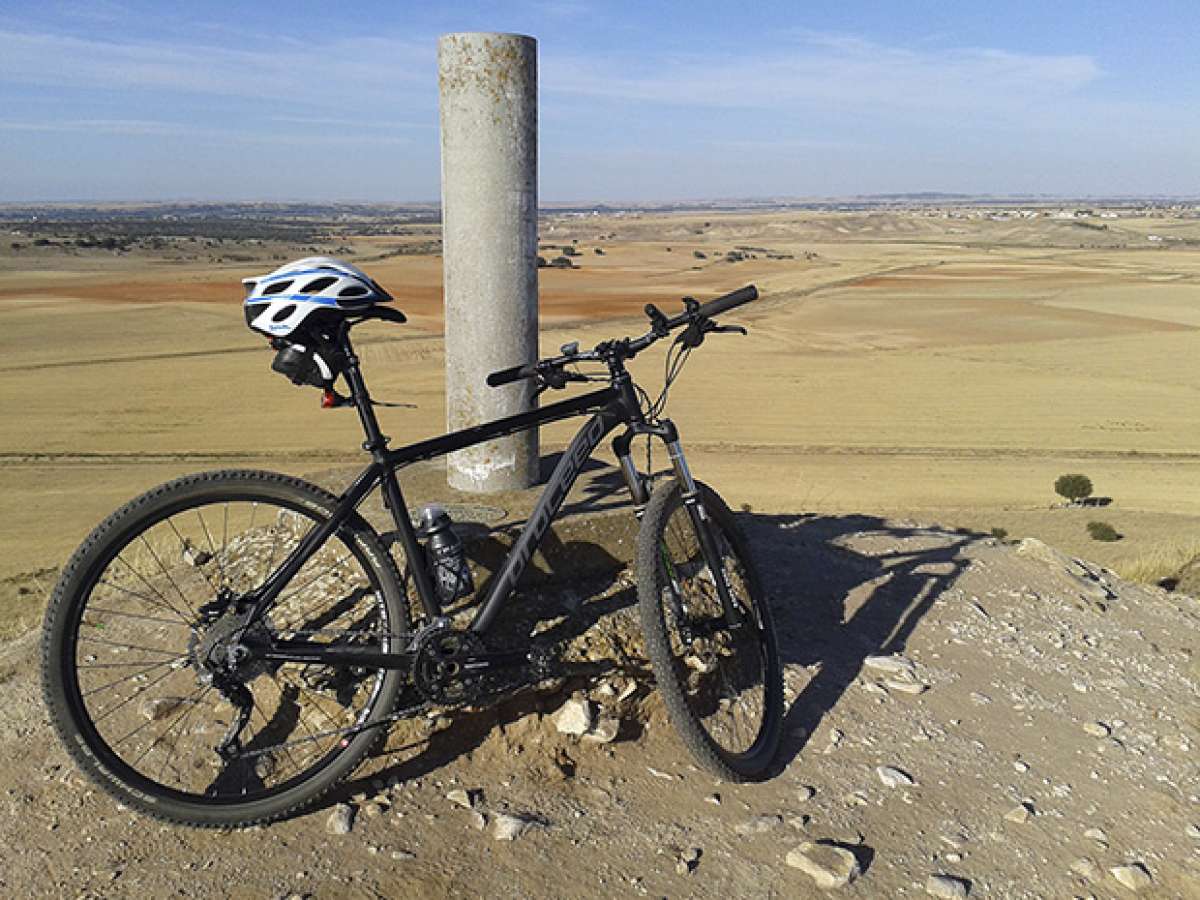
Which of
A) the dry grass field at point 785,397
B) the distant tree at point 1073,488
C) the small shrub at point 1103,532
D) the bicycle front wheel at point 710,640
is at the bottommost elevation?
the dry grass field at point 785,397

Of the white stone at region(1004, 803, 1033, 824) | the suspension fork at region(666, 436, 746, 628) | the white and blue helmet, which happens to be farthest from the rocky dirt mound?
the white and blue helmet

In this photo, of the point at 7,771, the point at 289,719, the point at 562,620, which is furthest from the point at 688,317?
the point at 7,771

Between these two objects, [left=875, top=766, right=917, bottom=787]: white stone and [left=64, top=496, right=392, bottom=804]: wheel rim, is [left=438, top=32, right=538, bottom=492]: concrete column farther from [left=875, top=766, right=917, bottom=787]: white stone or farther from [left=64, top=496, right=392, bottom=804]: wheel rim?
[left=875, top=766, right=917, bottom=787]: white stone

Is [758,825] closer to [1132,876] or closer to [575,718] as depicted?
[575,718]

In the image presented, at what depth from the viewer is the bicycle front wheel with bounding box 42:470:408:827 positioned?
11.0ft

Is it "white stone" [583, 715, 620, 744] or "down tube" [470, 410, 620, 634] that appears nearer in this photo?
"down tube" [470, 410, 620, 634]

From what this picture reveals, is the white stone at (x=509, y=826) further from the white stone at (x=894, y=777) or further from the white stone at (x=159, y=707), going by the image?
the white stone at (x=159, y=707)

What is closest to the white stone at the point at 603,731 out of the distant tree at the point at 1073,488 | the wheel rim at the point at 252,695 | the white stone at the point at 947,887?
the wheel rim at the point at 252,695

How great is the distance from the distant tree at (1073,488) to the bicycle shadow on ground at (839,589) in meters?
9.33

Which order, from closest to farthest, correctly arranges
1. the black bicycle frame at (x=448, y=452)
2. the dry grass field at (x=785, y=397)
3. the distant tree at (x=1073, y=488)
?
the black bicycle frame at (x=448, y=452) < the dry grass field at (x=785, y=397) < the distant tree at (x=1073, y=488)

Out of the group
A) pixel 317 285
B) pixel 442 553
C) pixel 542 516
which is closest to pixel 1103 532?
pixel 542 516

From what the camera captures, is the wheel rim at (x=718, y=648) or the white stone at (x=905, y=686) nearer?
the wheel rim at (x=718, y=648)

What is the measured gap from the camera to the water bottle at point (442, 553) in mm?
3984

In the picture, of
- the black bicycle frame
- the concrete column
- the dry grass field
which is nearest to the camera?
the black bicycle frame
